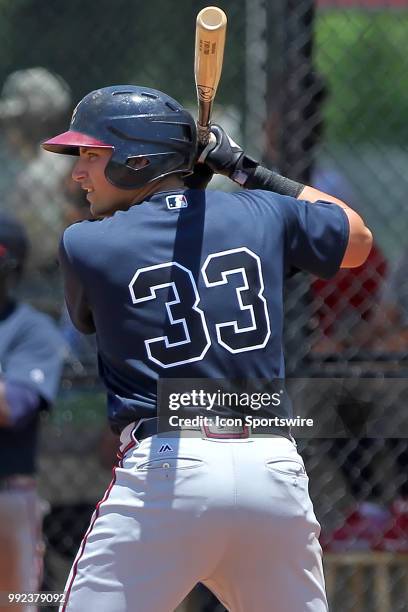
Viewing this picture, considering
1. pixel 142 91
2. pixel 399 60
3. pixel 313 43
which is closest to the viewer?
pixel 142 91

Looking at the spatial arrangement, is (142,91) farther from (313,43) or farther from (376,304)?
(376,304)

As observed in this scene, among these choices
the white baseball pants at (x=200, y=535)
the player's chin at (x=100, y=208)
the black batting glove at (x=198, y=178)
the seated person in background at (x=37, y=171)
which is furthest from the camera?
the seated person in background at (x=37, y=171)

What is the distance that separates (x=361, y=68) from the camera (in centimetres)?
474

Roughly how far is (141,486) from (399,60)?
2857mm

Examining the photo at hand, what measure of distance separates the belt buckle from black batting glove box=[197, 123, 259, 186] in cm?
70

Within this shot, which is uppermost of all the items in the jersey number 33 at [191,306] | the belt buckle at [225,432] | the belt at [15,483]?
the jersey number 33 at [191,306]

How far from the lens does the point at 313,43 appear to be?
14.3 ft

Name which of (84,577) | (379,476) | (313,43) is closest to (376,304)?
(379,476)

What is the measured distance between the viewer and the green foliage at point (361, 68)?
471 cm

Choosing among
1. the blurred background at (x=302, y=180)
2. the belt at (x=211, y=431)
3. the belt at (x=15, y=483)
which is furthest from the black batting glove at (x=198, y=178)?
the belt at (x=15, y=483)

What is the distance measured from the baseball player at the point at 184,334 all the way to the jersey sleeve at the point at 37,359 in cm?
119

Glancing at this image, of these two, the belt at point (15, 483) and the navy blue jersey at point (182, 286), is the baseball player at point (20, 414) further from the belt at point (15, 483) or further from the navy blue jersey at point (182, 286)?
the navy blue jersey at point (182, 286)

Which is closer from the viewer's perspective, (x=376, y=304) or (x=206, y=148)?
(x=206, y=148)

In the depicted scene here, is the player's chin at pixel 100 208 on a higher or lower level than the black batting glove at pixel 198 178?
lower
